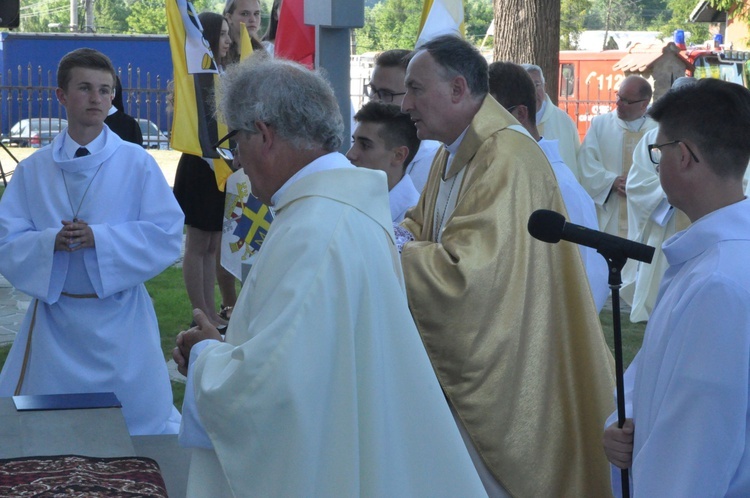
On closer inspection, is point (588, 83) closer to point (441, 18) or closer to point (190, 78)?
point (441, 18)

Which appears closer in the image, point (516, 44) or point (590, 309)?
point (590, 309)

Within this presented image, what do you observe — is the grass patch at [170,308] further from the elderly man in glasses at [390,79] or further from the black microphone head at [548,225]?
the black microphone head at [548,225]

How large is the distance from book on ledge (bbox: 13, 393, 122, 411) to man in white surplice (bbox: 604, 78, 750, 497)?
2557mm

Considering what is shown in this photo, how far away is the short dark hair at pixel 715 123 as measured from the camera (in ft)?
8.02

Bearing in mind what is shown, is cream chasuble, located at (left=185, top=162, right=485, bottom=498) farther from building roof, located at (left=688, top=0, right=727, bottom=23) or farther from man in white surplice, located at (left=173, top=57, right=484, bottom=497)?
building roof, located at (left=688, top=0, right=727, bottom=23)

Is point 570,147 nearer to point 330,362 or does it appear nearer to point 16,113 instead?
point 330,362

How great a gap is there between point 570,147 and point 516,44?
4.18ft

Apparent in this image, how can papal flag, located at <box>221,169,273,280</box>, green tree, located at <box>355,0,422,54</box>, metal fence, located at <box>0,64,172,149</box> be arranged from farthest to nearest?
green tree, located at <box>355,0,422,54</box> < metal fence, located at <box>0,64,172,149</box> < papal flag, located at <box>221,169,273,280</box>

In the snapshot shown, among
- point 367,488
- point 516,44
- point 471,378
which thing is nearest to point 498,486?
point 471,378

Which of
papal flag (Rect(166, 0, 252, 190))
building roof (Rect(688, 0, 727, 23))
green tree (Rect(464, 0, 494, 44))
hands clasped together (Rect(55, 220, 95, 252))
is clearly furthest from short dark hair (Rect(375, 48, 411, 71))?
green tree (Rect(464, 0, 494, 44))

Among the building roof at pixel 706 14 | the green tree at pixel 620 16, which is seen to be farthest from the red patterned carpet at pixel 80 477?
the green tree at pixel 620 16

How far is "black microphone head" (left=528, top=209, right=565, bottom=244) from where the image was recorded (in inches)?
99.3

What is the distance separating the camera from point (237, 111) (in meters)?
2.52

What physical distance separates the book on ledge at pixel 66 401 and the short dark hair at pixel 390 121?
161 centimetres
